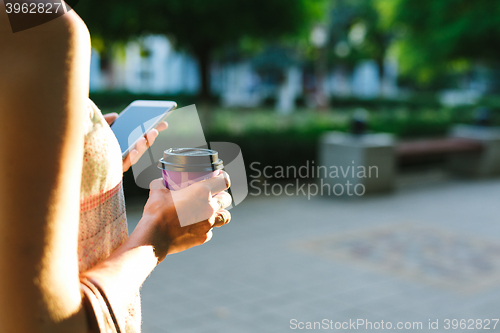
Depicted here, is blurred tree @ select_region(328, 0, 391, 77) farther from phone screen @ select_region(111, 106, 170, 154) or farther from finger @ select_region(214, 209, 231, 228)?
finger @ select_region(214, 209, 231, 228)

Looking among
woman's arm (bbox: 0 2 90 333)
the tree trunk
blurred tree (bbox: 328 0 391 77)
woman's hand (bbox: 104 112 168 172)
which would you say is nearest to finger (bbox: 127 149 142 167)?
woman's hand (bbox: 104 112 168 172)

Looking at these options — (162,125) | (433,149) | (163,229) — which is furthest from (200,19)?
(163,229)

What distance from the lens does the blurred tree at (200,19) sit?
27.3 ft

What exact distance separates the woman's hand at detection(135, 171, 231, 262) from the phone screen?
27 centimetres

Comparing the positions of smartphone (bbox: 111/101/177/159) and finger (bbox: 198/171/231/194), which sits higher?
smartphone (bbox: 111/101/177/159)

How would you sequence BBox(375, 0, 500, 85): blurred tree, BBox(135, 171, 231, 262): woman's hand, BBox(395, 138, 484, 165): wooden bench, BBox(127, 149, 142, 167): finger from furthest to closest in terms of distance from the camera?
1. BBox(375, 0, 500, 85): blurred tree
2. BBox(395, 138, 484, 165): wooden bench
3. BBox(127, 149, 142, 167): finger
4. BBox(135, 171, 231, 262): woman's hand

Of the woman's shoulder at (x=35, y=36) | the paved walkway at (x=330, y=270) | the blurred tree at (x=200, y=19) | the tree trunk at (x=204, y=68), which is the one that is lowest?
the paved walkway at (x=330, y=270)

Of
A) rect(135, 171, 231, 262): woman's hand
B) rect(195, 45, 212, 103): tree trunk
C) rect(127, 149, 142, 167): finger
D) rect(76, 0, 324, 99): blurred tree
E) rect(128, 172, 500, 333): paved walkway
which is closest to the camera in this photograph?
rect(135, 171, 231, 262): woman's hand

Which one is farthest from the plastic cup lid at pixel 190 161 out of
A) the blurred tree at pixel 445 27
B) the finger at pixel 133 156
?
the blurred tree at pixel 445 27

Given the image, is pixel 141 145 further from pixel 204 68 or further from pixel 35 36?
pixel 204 68

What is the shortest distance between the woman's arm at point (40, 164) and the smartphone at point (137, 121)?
567mm

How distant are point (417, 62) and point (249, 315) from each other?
45.3ft

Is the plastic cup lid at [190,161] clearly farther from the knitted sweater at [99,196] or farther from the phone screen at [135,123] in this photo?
the phone screen at [135,123]

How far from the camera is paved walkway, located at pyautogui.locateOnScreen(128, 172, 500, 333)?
4301mm
